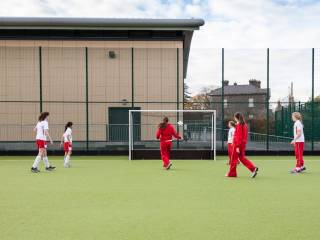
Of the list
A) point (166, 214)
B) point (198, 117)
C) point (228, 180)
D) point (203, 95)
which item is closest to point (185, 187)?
point (228, 180)

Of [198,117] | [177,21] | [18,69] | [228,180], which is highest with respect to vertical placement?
[177,21]

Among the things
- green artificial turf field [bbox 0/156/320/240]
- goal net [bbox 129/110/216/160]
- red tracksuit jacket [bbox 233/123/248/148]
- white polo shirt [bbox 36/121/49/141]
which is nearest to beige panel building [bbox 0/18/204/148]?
goal net [bbox 129/110/216/160]

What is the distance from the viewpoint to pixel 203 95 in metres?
22.8

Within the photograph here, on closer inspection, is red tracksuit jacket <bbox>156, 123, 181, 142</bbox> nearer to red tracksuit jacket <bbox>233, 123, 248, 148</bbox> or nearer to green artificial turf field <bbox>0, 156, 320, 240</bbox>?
green artificial turf field <bbox>0, 156, 320, 240</bbox>

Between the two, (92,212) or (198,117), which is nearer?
(92,212)

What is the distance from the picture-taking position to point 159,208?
7.01 m

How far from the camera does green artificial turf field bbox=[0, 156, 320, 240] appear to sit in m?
5.46

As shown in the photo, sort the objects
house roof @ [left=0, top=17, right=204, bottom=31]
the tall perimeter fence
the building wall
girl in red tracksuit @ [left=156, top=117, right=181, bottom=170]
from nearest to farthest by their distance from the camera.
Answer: girl in red tracksuit @ [left=156, top=117, right=181, bottom=170], the tall perimeter fence, the building wall, house roof @ [left=0, top=17, right=204, bottom=31]

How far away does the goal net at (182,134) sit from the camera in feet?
61.9

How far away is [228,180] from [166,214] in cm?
453

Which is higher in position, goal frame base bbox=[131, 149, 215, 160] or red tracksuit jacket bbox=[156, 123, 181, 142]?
red tracksuit jacket bbox=[156, 123, 181, 142]

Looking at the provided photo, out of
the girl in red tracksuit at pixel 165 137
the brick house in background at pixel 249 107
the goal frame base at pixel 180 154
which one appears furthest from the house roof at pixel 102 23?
the girl in red tracksuit at pixel 165 137

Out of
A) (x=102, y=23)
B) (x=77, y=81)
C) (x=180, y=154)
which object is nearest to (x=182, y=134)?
(x=180, y=154)

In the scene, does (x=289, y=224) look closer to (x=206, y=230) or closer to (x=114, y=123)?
(x=206, y=230)
